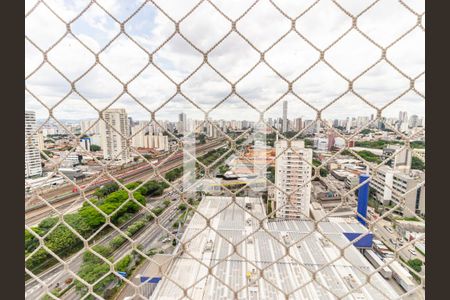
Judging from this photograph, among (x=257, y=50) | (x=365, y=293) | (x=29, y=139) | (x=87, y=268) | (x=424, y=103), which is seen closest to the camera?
(x=424, y=103)

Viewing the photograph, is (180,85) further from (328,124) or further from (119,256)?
(119,256)

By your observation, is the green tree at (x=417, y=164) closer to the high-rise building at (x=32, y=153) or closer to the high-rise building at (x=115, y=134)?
the high-rise building at (x=115, y=134)

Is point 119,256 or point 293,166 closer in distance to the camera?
point 293,166

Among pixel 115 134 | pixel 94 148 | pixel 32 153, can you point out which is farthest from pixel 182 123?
pixel 32 153

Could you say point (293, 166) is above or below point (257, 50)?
below

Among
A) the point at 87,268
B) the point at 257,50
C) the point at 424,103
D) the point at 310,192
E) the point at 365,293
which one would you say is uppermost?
the point at 257,50

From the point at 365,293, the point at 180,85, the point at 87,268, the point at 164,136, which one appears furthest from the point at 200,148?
the point at 365,293

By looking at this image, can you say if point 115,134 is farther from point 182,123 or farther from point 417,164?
point 417,164

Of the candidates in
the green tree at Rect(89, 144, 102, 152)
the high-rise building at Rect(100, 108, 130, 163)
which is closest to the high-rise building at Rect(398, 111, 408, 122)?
the high-rise building at Rect(100, 108, 130, 163)
